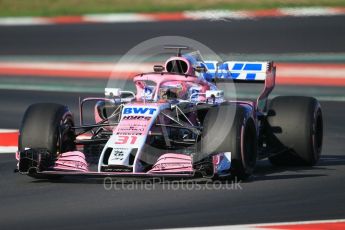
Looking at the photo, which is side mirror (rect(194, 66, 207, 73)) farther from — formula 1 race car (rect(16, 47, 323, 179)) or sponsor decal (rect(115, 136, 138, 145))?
sponsor decal (rect(115, 136, 138, 145))

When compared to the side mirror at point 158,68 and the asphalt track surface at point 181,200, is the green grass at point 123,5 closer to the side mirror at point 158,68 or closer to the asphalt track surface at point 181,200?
the asphalt track surface at point 181,200

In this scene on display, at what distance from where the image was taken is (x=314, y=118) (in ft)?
39.7

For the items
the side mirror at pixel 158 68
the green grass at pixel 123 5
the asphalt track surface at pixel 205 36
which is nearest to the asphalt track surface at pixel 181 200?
the side mirror at pixel 158 68

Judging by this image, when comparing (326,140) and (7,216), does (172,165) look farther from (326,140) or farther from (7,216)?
(326,140)

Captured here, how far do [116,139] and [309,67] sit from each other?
926cm

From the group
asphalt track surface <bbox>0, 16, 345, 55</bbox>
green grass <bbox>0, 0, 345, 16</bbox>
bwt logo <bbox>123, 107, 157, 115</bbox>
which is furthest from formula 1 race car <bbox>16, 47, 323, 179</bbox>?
green grass <bbox>0, 0, 345, 16</bbox>

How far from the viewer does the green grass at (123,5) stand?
2369cm

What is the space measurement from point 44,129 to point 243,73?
299 centimetres

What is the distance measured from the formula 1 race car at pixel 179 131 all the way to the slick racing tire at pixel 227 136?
0.03 feet

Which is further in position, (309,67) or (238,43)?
(238,43)

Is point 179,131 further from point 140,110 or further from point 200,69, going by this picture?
point 200,69

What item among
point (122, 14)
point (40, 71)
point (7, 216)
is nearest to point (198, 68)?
point (7, 216)

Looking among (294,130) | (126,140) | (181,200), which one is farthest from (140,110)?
(294,130)

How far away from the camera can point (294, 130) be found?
12047 mm
